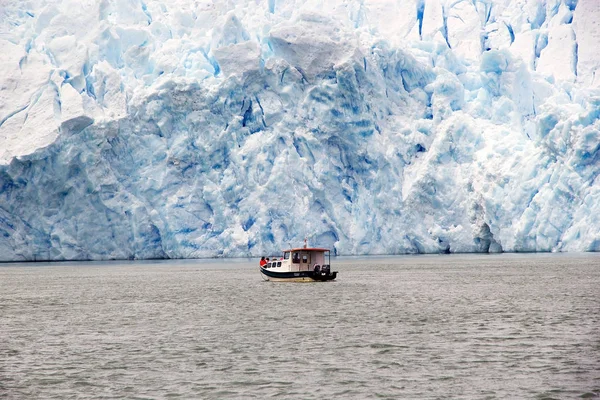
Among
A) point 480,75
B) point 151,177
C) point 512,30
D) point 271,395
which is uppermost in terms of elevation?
point 512,30

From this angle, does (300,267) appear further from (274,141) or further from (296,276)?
(274,141)

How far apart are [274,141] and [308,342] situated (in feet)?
111

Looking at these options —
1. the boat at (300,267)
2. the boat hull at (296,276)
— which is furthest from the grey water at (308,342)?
the boat at (300,267)

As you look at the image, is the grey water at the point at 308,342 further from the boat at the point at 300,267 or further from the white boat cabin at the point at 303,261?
the white boat cabin at the point at 303,261

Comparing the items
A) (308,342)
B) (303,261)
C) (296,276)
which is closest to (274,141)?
(303,261)

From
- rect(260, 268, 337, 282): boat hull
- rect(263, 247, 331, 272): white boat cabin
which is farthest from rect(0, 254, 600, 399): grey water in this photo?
rect(263, 247, 331, 272): white boat cabin

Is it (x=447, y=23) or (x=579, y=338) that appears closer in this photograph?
(x=579, y=338)

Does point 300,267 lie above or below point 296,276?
above

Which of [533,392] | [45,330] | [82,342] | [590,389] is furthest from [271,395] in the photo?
[45,330]

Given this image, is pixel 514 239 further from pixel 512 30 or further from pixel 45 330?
pixel 45 330

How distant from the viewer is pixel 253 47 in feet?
164

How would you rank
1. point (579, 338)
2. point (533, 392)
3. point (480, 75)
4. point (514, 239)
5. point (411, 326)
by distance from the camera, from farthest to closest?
point (480, 75) < point (514, 239) < point (411, 326) < point (579, 338) < point (533, 392)

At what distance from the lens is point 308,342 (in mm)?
15961

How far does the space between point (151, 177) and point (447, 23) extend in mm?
24680
